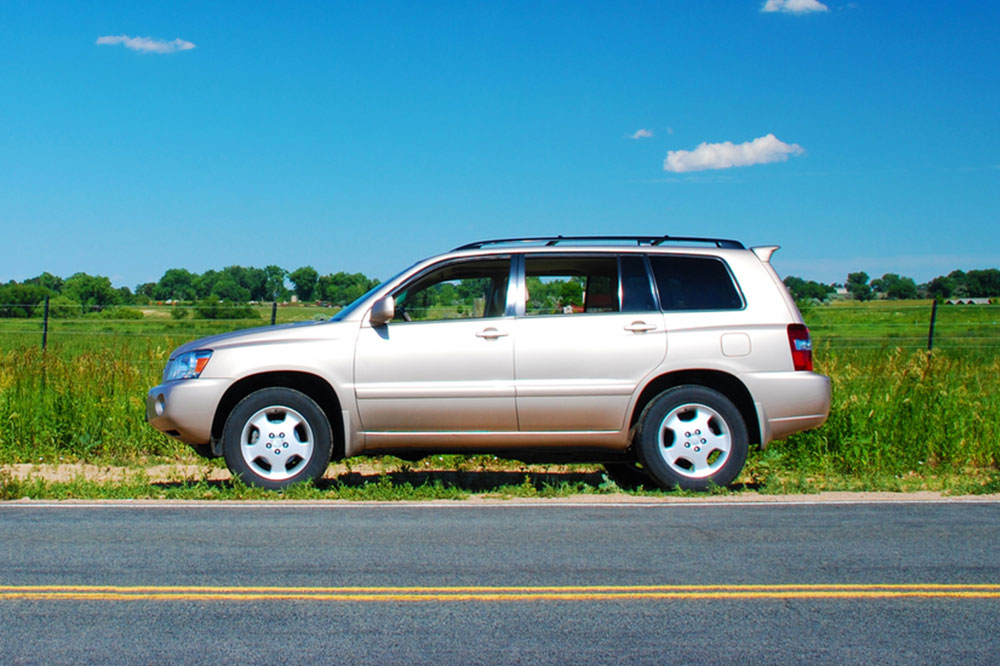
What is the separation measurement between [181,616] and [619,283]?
4.84 m

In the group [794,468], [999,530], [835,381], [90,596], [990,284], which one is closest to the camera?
A: [90,596]

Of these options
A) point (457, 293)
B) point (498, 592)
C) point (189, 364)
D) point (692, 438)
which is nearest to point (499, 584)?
point (498, 592)

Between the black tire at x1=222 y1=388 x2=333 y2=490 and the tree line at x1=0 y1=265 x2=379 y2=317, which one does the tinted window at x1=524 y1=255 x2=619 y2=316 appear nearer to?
the black tire at x1=222 y1=388 x2=333 y2=490

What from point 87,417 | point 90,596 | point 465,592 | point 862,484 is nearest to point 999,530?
point 862,484

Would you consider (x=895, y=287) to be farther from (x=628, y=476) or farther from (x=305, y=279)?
(x=628, y=476)

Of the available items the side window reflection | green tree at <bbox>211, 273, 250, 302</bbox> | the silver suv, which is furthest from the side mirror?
green tree at <bbox>211, 273, 250, 302</bbox>

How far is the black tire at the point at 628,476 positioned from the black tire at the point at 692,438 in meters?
0.43

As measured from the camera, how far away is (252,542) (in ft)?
20.5

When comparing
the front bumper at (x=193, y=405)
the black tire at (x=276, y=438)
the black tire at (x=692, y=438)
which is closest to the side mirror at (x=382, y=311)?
the black tire at (x=276, y=438)

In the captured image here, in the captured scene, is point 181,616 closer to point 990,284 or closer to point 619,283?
point 619,283

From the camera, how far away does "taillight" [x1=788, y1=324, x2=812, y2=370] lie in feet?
27.0

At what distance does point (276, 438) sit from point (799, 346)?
14.0ft

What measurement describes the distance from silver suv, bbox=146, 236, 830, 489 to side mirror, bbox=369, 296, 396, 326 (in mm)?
16

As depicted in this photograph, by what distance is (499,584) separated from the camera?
5.23m
